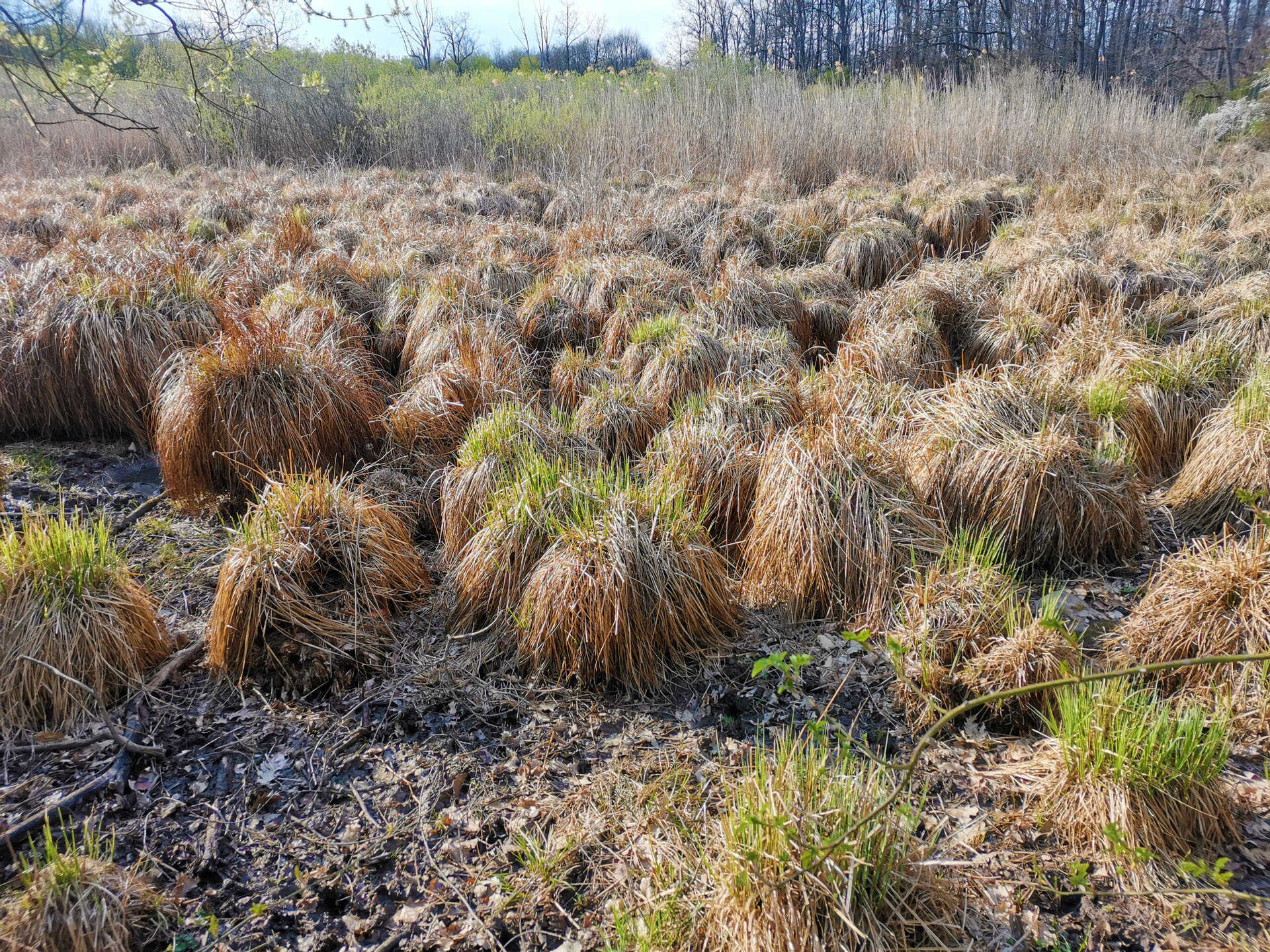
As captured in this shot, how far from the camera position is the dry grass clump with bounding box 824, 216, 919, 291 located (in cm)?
624

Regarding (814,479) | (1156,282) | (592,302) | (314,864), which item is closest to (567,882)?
(314,864)

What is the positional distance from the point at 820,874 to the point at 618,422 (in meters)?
2.60

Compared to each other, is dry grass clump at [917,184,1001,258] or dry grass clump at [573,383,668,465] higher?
dry grass clump at [917,184,1001,258]

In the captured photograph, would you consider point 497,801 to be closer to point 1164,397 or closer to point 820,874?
point 820,874

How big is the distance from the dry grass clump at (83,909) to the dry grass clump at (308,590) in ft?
2.72

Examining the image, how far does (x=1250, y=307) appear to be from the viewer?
444 cm

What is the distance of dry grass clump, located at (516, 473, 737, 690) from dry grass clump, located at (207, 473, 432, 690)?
0.60 metres

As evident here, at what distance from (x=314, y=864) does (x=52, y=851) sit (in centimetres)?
60

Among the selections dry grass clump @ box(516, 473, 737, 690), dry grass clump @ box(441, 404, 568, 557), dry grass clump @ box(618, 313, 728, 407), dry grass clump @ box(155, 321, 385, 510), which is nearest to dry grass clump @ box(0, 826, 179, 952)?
dry grass clump @ box(516, 473, 737, 690)

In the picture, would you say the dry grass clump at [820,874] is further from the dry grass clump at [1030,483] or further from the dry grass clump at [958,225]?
the dry grass clump at [958,225]

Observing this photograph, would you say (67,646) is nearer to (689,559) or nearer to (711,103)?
(689,559)

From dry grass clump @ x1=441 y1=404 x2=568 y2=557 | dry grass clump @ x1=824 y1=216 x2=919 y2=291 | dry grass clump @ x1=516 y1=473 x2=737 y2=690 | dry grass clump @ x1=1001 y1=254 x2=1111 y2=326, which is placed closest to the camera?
dry grass clump @ x1=516 y1=473 x2=737 y2=690

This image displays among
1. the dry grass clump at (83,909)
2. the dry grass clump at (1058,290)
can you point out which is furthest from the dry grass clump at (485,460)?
the dry grass clump at (1058,290)

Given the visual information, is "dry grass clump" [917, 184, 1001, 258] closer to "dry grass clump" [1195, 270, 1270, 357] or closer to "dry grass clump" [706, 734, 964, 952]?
"dry grass clump" [1195, 270, 1270, 357]
